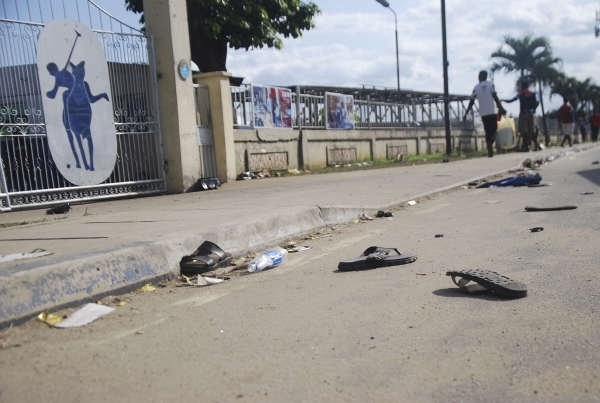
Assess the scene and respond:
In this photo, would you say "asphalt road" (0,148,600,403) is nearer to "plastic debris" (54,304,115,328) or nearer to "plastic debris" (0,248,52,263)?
"plastic debris" (54,304,115,328)

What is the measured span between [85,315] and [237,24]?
14.6 m

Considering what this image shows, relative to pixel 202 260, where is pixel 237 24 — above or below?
above

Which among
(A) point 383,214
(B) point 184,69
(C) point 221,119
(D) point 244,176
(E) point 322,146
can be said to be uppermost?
(B) point 184,69

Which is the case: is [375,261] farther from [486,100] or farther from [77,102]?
[486,100]

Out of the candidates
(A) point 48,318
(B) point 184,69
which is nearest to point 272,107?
(B) point 184,69

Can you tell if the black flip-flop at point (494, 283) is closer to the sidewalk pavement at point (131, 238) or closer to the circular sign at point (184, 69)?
the sidewalk pavement at point (131, 238)

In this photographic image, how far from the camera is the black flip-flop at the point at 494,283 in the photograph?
2926mm

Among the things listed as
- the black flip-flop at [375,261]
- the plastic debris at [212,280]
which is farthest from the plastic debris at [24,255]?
the black flip-flop at [375,261]

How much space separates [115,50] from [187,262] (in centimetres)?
625

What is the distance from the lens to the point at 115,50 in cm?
898

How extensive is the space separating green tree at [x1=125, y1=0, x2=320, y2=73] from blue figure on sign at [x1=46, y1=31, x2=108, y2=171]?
25.7 feet

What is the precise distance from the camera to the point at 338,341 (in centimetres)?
241

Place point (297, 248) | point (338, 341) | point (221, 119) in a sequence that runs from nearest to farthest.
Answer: point (338, 341)
point (297, 248)
point (221, 119)

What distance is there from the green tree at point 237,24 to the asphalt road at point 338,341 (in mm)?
13543
